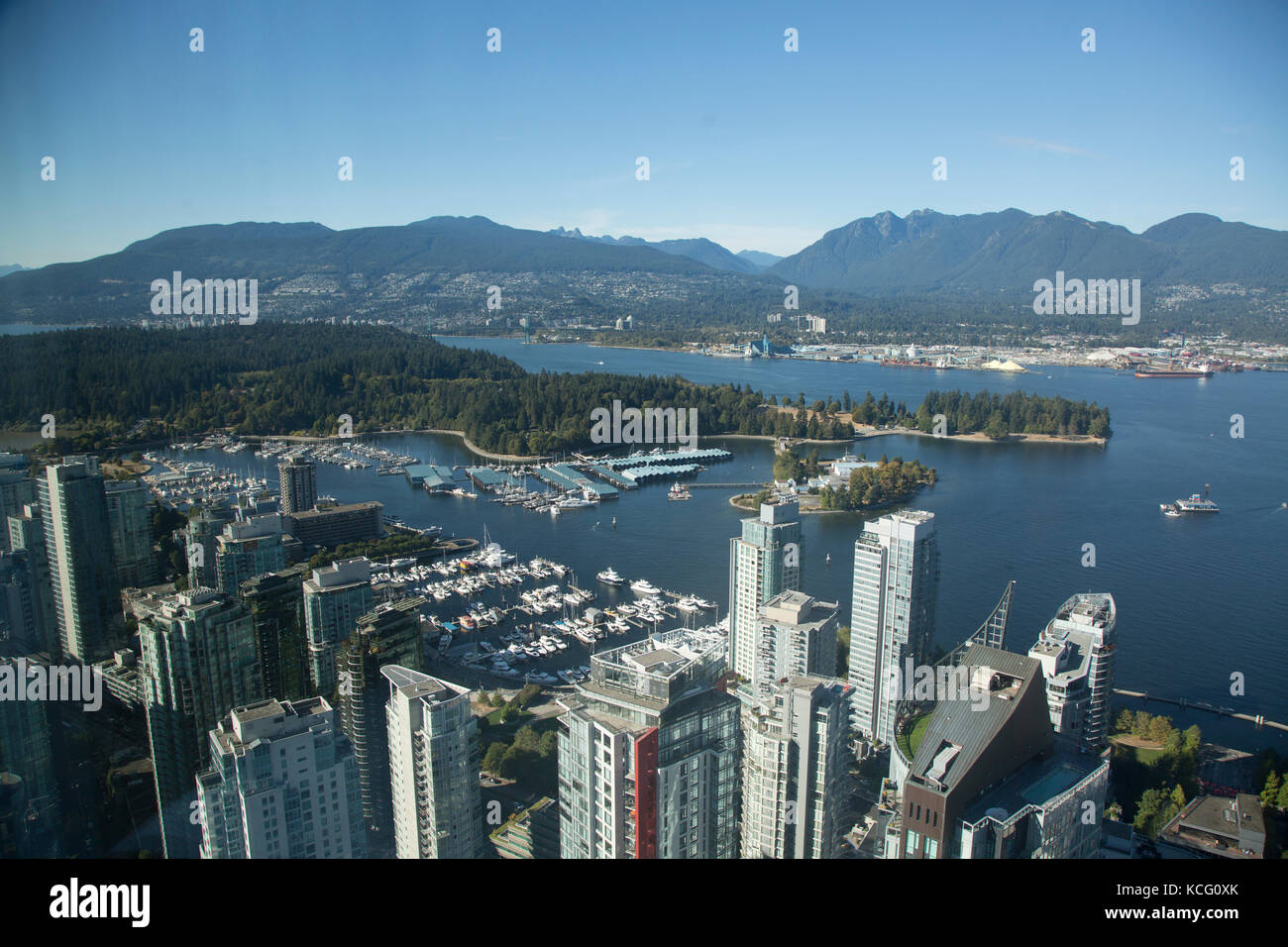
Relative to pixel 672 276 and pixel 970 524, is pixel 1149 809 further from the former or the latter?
pixel 672 276

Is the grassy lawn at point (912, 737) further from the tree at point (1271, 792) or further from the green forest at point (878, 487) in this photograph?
the green forest at point (878, 487)

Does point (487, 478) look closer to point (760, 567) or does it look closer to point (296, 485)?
point (296, 485)

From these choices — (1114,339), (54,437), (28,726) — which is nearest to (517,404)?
(54,437)

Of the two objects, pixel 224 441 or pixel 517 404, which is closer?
pixel 224 441

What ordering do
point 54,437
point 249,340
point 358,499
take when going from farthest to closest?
point 249,340 < point 358,499 < point 54,437

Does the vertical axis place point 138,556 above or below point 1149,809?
above

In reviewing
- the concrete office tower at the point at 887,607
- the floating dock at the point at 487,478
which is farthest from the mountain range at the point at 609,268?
the concrete office tower at the point at 887,607

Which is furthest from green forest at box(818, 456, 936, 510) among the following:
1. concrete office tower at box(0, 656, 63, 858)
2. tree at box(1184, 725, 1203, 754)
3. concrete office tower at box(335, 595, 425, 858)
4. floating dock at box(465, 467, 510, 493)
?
concrete office tower at box(0, 656, 63, 858)
